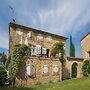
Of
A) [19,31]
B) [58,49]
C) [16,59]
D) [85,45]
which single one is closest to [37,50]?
[58,49]

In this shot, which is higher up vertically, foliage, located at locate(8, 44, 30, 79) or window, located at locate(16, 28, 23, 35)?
window, located at locate(16, 28, 23, 35)

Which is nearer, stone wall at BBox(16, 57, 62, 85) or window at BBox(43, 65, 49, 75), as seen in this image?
stone wall at BBox(16, 57, 62, 85)

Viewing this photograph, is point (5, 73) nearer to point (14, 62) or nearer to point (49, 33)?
point (14, 62)

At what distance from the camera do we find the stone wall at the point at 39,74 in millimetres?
23773

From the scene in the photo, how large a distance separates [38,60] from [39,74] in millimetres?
1870

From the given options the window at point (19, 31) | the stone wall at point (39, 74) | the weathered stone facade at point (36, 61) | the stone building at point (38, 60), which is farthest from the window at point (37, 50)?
the stone wall at point (39, 74)

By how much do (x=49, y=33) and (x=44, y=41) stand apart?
5.39ft

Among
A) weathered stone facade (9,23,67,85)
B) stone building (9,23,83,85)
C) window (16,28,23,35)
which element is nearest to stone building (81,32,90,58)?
stone building (9,23,83,85)

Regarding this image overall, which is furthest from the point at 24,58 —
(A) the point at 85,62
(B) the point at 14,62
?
(A) the point at 85,62

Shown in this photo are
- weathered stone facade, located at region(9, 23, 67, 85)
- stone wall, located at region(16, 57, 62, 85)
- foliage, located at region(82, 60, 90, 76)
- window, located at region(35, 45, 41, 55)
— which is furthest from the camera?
foliage, located at region(82, 60, 90, 76)

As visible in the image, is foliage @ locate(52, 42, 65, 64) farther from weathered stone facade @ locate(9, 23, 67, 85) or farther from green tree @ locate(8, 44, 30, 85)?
green tree @ locate(8, 44, 30, 85)

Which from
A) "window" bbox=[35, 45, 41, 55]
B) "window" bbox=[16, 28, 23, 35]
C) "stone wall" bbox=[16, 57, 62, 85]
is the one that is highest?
"window" bbox=[16, 28, 23, 35]

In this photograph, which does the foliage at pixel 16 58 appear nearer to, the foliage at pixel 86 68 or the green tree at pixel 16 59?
the green tree at pixel 16 59

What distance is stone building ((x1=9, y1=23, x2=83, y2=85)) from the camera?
79.4ft
